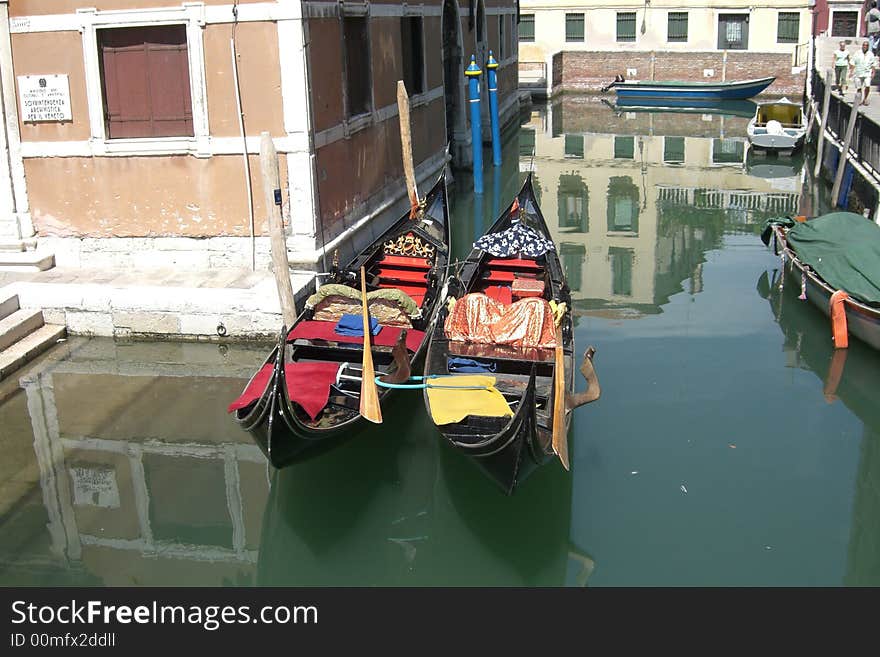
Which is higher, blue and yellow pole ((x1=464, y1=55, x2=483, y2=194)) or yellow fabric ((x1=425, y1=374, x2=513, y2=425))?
blue and yellow pole ((x1=464, y1=55, x2=483, y2=194))

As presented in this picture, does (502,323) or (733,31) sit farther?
(733,31)

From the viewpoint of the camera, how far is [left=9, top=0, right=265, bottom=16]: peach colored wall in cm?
729

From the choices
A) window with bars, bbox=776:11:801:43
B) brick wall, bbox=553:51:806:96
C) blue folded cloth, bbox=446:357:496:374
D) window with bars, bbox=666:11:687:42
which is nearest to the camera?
blue folded cloth, bbox=446:357:496:374

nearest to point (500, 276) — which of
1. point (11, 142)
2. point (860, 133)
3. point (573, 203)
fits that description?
point (11, 142)

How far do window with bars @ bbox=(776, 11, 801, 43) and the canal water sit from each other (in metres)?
18.6

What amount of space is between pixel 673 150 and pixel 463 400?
13300 millimetres

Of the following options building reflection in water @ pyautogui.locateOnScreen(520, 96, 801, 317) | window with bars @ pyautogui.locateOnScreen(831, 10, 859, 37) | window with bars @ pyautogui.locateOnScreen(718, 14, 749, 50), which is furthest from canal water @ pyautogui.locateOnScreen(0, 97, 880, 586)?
window with bars @ pyautogui.locateOnScreen(831, 10, 859, 37)

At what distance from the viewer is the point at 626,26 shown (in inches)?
998

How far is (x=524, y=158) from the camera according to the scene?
16562 millimetres

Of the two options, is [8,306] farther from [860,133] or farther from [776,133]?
[776,133]

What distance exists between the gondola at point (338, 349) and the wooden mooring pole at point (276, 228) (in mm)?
397

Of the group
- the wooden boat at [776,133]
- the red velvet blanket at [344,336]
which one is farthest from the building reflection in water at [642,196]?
the red velvet blanket at [344,336]

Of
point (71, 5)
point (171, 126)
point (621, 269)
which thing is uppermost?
point (71, 5)

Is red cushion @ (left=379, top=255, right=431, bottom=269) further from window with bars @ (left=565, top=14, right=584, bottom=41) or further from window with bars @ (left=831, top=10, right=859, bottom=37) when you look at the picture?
window with bars @ (left=831, top=10, right=859, bottom=37)
